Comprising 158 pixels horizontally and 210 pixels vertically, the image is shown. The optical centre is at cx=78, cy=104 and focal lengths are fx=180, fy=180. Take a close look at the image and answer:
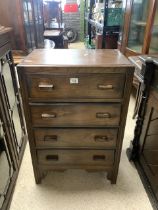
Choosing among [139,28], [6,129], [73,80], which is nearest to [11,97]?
[6,129]

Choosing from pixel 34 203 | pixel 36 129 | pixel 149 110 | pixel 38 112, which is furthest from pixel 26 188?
pixel 149 110

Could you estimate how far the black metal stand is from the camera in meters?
1.12

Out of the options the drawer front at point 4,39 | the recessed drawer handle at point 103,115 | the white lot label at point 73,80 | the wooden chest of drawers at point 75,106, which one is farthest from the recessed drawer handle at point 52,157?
the drawer front at point 4,39

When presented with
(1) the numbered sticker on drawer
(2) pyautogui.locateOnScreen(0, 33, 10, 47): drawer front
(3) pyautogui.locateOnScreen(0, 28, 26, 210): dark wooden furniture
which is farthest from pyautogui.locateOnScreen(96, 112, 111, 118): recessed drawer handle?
(2) pyautogui.locateOnScreen(0, 33, 10, 47): drawer front

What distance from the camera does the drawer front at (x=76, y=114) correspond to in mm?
1031

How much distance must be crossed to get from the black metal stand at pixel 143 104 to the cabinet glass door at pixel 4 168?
3.11 ft

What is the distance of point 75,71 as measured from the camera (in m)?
0.92

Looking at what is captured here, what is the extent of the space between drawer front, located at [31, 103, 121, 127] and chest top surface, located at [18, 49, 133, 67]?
0.75 ft

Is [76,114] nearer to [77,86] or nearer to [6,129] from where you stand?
[77,86]

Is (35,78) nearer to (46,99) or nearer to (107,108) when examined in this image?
(46,99)

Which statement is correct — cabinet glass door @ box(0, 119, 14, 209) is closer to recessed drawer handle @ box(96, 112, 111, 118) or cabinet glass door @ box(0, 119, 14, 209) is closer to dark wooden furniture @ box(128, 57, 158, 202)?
recessed drawer handle @ box(96, 112, 111, 118)

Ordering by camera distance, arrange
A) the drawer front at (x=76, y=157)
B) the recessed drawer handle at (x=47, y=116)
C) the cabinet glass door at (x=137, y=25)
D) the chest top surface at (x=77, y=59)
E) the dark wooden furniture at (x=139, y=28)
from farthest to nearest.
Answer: the cabinet glass door at (x=137, y=25) → the dark wooden furniture at (x=139, y=28) → the drawer front at (x=76, y=157) → the recessed drawer handle at (x=47, y=116) → the chest top surface at (x=77, y=59)

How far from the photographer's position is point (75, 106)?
1030mm

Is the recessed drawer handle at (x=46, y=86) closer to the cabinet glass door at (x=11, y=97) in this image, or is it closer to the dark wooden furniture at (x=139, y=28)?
the cabinet glass door at (x=11, y=97)
